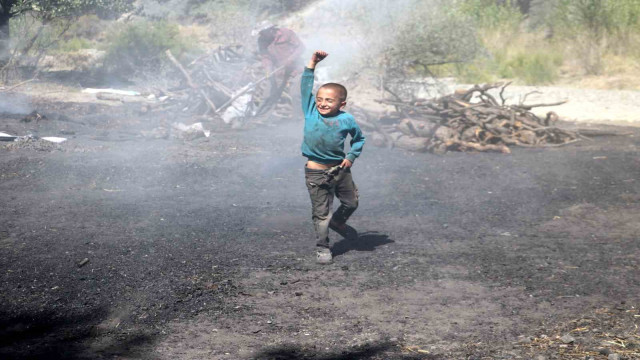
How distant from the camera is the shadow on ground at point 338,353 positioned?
12.0 ft

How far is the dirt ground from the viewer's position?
12.7 ft

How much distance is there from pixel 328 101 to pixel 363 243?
1.48m

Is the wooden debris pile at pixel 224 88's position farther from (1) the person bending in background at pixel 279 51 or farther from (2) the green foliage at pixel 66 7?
(2) the green foliage at pixel 66 7

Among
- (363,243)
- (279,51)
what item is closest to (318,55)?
(363,243)

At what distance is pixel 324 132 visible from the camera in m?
5.20

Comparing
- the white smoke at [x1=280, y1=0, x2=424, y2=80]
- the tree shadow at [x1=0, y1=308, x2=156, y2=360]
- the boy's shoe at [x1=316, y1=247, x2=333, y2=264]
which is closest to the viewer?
the tree shadow at [x1=0, y1=308, x2=156, y2=360]

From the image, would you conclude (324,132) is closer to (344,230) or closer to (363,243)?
(344,230)

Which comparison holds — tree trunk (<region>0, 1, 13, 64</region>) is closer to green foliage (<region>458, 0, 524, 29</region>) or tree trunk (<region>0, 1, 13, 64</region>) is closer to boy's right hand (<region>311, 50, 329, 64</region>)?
boy's right hand (<region>311, 50, 329, 64</region>)

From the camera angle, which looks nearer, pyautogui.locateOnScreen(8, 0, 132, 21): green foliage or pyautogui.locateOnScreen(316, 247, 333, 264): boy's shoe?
pyautogui.locateOnScreen(316, 247, 333, 264): boy's shoe

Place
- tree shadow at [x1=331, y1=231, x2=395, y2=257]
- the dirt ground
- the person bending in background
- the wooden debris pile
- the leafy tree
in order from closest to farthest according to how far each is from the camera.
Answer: the dirt ground → tree shadow at [x1=331, y1=231, x2=395, y2=257] → the wooden debris pile → the person bending in background → the leafy tree

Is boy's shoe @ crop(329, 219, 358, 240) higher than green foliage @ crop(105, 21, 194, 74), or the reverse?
boy's shoe @ crop(329, 219, 358, 240)

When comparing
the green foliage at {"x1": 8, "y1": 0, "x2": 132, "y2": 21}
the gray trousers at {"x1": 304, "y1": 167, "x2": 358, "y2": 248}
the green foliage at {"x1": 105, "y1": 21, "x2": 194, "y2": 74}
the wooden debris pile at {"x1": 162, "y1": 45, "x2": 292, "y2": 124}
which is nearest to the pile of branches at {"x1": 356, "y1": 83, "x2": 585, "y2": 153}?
the wooden debris pile at {"x1": 162, "y1": 45, "x2": 292, "y2": 124}

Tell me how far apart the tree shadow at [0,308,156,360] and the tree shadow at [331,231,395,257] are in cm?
215

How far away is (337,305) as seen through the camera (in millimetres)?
4418
